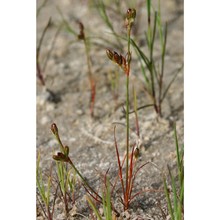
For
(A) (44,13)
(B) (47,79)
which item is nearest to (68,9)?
(A) (44,13)

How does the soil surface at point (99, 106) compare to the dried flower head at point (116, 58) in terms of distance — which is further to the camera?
the soil surface at point (99, 106)

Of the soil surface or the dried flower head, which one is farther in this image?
the soil surface

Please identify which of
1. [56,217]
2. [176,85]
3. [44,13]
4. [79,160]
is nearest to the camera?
[56,217]

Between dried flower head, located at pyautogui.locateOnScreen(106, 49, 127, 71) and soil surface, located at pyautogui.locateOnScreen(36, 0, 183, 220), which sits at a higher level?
soil surface, located at pyautogui.locateOnScreen(36, 0, 183, 220)

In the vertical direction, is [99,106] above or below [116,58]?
above

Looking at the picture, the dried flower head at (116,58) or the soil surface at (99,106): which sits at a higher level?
the soil surface at (99,106)

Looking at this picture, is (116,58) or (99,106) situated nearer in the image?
(116,58)
